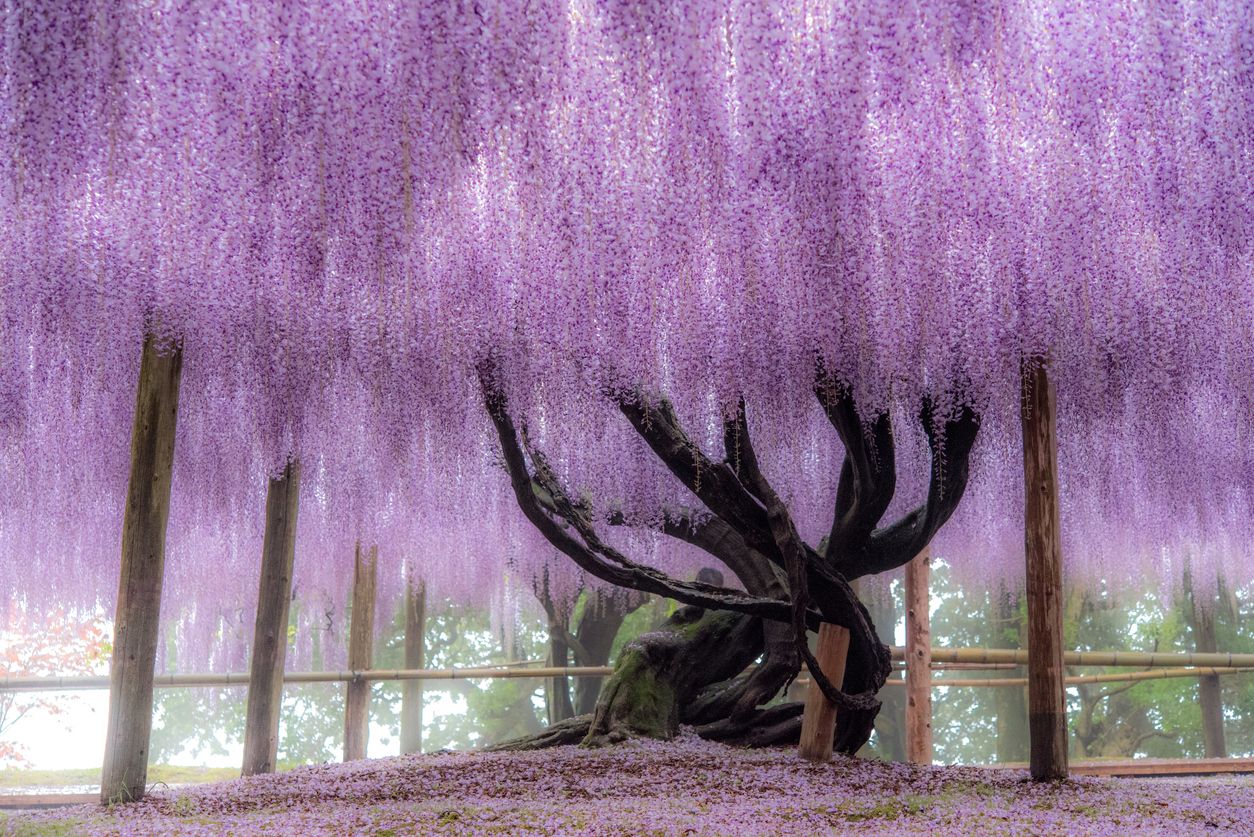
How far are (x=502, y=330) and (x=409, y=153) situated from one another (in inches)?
49.1

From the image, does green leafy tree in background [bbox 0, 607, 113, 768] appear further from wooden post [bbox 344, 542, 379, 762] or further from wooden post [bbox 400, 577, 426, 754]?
wooden post [bbox 344, 542, 379, 762]

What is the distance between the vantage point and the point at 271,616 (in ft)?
24.4

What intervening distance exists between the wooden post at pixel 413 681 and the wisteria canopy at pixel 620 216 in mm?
4183

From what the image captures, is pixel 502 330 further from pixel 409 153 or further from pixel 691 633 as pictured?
pixel 691 633

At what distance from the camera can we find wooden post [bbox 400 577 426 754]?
10.8 m

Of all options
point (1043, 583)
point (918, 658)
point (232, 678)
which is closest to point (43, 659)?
point (232, 678)

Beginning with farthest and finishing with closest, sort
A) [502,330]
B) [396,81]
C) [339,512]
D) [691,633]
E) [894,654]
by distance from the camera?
[339,512] < [894,654] < [691,633] < [502,330] < [396,81]

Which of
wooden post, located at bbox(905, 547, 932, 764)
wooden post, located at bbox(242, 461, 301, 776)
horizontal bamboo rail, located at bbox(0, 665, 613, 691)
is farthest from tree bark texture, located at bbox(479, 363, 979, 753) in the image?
horizontal bamboo rail, located at bbox(0, 665, 613, 691)

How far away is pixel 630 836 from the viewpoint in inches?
153

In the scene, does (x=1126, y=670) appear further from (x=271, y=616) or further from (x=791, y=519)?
(x=271, y=616)

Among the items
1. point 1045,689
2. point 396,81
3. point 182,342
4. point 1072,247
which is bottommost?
point 1045,689

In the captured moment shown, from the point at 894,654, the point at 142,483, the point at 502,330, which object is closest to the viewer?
the point at 142,483

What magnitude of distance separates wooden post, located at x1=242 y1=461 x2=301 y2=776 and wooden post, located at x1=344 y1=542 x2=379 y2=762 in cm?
152

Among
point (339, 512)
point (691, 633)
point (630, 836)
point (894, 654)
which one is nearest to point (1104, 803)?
point (630, 836)
